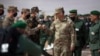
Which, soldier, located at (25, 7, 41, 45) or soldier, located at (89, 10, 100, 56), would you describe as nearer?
soldier, located at (25, 7, 41, 45)

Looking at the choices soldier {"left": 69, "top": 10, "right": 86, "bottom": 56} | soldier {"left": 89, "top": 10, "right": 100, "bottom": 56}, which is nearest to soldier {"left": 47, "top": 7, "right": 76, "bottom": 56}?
soldier {"left": 89, "top": 10, "right": 100, "bottom": 56}

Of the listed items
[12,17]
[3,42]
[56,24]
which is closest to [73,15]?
[56,24]

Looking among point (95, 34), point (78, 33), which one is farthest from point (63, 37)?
point (78, 33)

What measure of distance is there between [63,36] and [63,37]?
0.07 ft

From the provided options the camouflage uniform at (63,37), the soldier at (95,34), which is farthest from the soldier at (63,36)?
the soldier at (95,34)

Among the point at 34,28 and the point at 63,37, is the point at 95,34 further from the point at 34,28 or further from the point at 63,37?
the point at 34,28

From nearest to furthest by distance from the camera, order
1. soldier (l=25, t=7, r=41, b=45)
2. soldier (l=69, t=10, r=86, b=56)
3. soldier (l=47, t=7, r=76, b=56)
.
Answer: soldier (l=25, t=7, r=41, b=45)
soldier (l=47, t=7, r=76, b=56)
soldier (l=69, t=10, r=86, b=56)

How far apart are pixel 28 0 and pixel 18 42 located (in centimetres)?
1392

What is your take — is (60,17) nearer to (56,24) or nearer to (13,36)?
(56,24)

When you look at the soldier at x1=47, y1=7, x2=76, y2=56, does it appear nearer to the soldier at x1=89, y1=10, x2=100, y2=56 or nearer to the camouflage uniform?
the camouflage uniform

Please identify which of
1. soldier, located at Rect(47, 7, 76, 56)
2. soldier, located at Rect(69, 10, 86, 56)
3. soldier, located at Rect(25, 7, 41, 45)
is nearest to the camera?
soldier, located at Rect(25, 7, 41, 45)

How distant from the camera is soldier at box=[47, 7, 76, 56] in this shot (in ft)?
24.2

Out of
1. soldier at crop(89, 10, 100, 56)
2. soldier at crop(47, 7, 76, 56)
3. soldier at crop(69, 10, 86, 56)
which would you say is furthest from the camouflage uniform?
soldier at crop(69, 10, 86, 56)

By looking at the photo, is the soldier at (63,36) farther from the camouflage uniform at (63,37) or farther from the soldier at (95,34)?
the soldier at (95,34)
